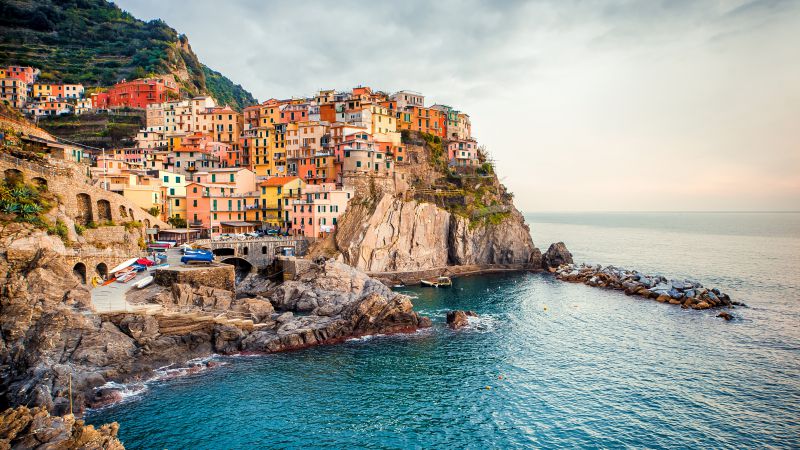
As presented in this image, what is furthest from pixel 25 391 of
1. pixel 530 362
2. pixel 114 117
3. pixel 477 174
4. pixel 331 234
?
pixel 114 117

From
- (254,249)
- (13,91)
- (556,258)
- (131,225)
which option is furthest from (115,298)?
(13,91)

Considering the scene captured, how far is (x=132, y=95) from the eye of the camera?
103 metres

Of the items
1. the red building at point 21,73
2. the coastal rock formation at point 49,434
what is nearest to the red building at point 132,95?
the red building at point 21,73

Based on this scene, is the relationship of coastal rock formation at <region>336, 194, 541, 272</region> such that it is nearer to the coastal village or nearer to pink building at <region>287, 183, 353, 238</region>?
pink building at <region>287, 183, 353, 238</region>

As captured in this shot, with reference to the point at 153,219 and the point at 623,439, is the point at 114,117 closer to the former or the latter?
the point at 153,219

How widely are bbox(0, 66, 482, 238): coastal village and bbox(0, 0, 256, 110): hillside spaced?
9200 mm

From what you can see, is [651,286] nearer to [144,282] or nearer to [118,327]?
[144,282]

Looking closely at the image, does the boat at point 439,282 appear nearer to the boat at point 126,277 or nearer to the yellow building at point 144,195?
the boat at point 126,277

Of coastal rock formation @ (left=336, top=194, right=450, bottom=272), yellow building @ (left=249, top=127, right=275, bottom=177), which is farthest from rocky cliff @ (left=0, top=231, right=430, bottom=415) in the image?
yellow building @ (left=249, top=127, right=275, bottom=177)

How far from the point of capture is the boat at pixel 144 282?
4235cm

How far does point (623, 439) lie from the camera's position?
26578 mm

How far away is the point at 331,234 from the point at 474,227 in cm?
2476

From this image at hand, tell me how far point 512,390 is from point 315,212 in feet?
142

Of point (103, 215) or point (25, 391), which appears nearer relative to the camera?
point (25, 391)
